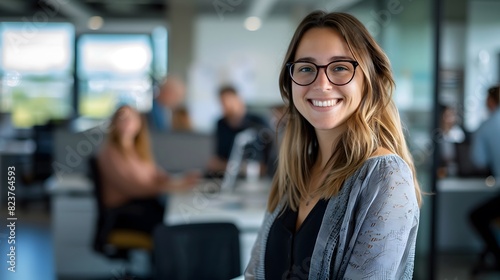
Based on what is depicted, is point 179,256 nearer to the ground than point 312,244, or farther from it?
nearer to the ground

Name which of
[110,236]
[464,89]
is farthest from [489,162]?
[110,236]

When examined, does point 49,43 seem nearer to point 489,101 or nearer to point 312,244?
point 489,101

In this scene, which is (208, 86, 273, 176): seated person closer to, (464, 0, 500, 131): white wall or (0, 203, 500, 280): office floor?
(0, 203, 500, 280): office floor

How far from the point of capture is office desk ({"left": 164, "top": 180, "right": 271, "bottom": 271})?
404cm

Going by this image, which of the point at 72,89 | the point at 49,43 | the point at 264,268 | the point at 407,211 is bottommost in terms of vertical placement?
the point at 264,268

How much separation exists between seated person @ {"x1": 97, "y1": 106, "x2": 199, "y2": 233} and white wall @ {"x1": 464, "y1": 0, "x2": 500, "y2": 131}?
2433mm

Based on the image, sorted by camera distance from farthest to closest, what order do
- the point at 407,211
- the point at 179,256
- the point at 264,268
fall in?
the point at 179,256 < the point at 264,268 < the point at 407,211

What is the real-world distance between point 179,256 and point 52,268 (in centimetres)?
340

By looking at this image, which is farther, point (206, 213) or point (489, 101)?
point (489, 101)

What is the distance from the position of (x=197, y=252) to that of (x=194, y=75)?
30.4 ft

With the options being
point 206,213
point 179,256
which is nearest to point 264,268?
point 179,256

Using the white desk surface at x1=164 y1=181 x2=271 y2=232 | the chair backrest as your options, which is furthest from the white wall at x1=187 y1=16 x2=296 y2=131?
the chair backrest

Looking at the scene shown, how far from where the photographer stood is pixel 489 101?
5434 millimetres

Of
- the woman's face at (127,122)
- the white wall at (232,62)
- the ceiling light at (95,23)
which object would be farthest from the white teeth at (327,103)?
the ceiling light at (95,23)
